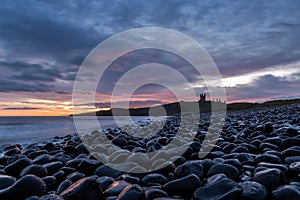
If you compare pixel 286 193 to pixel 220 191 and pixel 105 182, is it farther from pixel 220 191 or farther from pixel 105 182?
pixel 105 182

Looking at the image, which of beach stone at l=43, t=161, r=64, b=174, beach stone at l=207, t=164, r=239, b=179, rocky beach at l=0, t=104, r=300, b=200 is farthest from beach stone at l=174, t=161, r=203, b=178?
beach stone at l=43, t=161, r=64, b=174

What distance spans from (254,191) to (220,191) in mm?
284

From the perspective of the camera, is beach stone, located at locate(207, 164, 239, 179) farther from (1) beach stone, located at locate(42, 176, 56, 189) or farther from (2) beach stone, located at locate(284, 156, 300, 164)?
(1) beach stone, located at locate(42, 176, 56, 189)

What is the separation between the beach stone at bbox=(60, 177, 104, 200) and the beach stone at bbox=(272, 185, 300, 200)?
1.53 metres

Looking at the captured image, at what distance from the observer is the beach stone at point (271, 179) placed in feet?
7.04

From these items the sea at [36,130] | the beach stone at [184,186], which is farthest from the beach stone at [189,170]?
the sea at [36,130]

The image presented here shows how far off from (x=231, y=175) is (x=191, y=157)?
1145mm

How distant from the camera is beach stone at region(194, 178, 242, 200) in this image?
1967 mm

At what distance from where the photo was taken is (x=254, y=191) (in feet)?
6.58

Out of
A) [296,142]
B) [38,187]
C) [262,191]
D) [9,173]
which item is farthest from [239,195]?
[9,173]

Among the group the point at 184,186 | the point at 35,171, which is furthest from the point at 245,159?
the point at 35,171

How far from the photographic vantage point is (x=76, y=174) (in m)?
2.84

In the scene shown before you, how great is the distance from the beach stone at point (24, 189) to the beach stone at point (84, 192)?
40 centimetres

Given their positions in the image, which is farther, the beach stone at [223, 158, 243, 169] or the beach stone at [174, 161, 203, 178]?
the beach stone at [223, 158, 243, 169]
